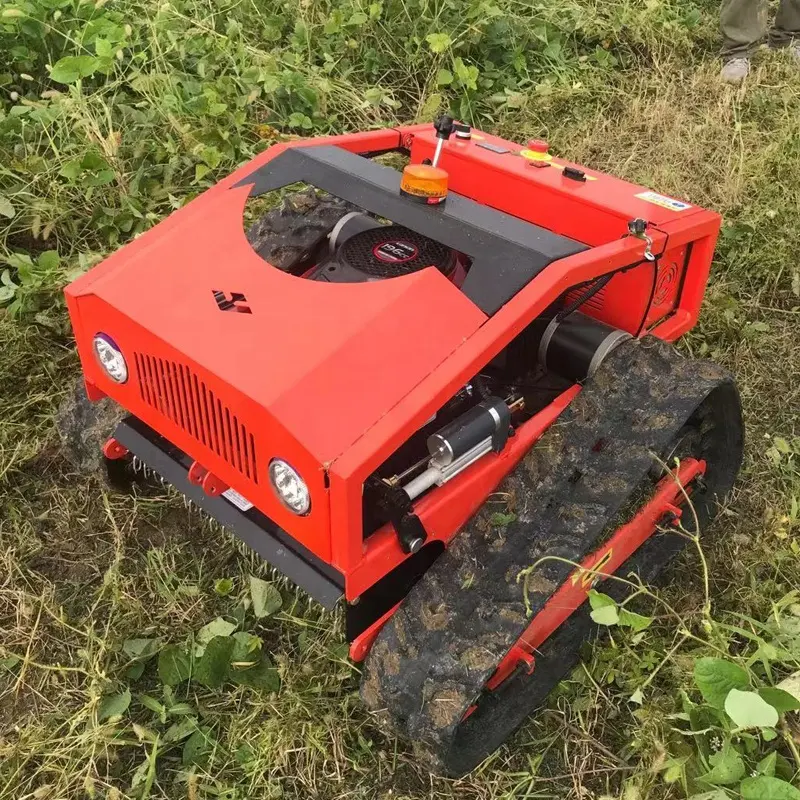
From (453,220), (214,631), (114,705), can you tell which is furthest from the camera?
(214,631)

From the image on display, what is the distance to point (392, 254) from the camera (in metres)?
2.12

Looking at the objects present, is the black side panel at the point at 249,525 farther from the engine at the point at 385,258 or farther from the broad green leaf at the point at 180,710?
the engine at the point at 385,258

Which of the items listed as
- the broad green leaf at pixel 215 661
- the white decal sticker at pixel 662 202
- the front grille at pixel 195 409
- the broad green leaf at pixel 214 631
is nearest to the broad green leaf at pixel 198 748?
the broad green leaf at pixel 215 661

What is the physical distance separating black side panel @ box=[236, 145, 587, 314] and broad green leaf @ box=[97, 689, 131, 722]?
129cm

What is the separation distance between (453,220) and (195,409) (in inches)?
28.8

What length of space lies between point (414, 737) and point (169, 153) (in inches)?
106

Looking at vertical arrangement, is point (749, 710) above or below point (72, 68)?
below

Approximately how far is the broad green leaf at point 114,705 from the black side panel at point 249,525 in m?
0.51

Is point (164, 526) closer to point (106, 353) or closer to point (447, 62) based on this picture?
point (106, 353)

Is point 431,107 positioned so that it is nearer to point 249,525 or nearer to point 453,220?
point 453,220

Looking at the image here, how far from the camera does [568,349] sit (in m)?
2.11

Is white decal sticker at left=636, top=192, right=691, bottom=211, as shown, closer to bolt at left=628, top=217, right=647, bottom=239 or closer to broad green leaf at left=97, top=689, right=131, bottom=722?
bolt at left=628, top=217, right=647, bottom=239

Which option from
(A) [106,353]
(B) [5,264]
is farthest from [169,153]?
(A) [106,353]

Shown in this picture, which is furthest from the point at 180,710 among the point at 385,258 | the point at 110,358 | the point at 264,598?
the point at 385,258
